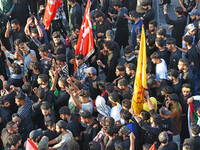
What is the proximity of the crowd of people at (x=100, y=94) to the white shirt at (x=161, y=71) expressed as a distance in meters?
0.02

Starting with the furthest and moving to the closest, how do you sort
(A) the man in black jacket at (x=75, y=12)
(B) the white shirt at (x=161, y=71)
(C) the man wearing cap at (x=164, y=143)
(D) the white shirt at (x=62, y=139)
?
1. (A) the man in black jacket at (x=75, y=12)
2. (B) the white shirt at (x=161, y=71)
3. (D) the white shirt at (x=62, y=139)
4. (C) the man wearing cap at (x=164, y=143)

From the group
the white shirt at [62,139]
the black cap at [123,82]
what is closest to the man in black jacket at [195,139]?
the black cap at [123,82]

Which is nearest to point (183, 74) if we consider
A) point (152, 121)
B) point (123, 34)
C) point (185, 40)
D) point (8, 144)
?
point (185, 40)

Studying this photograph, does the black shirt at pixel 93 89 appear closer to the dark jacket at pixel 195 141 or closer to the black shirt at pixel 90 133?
the black shirt at pixel 90 133

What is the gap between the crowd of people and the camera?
7.40 m

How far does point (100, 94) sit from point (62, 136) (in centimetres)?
195

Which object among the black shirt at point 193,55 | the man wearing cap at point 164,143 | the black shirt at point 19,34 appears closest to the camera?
the man wearing cap at point 164,143

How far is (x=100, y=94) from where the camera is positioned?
9156mm

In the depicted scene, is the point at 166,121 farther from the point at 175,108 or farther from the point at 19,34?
the point at 19,34

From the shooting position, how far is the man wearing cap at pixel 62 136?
24.1 feet

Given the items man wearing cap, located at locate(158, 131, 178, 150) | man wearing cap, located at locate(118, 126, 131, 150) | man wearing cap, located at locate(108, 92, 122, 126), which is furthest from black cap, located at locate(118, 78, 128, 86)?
man wearing cap, located at locate(158, 131, 178, 150)

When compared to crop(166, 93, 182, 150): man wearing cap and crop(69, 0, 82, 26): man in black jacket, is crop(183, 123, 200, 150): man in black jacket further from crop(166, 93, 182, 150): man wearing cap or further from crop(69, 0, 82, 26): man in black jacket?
crop(69, 0, 82, 26): man in black jacket

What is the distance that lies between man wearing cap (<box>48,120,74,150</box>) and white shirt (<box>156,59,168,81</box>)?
2712 millimetres

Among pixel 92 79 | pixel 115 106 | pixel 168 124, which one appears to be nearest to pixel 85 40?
pixel 92 79
